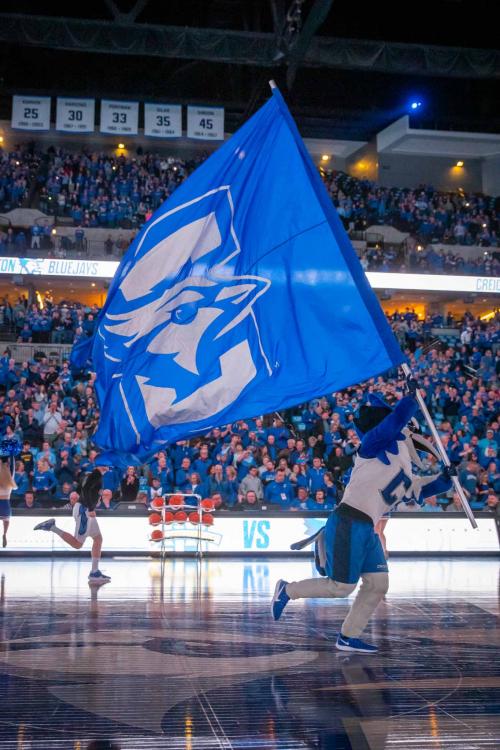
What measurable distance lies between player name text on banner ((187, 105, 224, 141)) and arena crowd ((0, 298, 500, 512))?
1156cm

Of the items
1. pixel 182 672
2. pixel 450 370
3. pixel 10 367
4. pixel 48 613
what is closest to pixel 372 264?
pixel 450 370

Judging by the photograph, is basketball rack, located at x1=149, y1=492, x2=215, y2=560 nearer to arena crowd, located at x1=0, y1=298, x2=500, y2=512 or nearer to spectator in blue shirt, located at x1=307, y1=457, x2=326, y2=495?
arena crowd, located at x1=0, y1=298, x2=500, y2=512

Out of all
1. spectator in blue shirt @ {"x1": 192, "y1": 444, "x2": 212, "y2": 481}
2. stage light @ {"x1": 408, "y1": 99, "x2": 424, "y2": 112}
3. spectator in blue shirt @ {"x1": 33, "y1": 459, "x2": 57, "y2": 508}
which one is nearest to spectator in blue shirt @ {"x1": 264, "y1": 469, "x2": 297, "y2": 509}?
spectator in blue shirt @ {"x1": 192, "y1": 444, "x2": 212, "y2": 481}

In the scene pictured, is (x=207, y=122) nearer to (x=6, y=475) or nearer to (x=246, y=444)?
(x=246, y=444)

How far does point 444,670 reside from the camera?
7.15 meters

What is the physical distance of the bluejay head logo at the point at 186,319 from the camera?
7.79 m

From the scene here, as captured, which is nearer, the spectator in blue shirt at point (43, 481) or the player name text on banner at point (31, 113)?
the spectator in blue shirt at point (43, 481)

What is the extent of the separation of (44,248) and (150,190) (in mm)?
6292

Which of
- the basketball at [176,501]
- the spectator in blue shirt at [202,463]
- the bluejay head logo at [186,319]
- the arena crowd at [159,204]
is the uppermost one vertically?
the arena crowd at [159,204]

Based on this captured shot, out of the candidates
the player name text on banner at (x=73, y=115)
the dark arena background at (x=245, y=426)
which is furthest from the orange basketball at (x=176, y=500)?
the player name text on banner at (x=73, y=115)

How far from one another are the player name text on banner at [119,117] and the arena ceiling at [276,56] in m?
1.01

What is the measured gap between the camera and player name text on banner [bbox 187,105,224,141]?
37969 millimetres

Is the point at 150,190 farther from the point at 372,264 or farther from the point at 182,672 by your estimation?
the point at 182,672

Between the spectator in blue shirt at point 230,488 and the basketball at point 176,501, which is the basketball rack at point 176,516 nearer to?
the basketball at point 176,501
